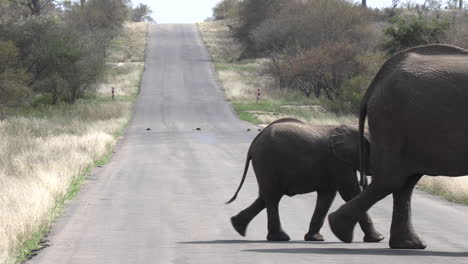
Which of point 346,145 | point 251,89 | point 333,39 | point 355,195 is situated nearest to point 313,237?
point 355,195

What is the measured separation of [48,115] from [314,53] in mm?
17421

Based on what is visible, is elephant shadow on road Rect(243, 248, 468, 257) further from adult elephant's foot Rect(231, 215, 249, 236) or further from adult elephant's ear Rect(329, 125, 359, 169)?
adult elephant's foot Rect(231, 215, 249, 236)

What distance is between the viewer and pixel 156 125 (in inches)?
1726

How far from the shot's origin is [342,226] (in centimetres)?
1047

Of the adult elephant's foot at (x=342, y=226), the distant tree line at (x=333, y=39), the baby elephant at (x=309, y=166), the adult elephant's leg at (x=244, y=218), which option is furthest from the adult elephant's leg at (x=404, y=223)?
the distant tree line at (x=333, y=39)

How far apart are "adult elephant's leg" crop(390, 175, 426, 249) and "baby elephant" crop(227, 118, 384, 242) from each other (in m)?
0.95

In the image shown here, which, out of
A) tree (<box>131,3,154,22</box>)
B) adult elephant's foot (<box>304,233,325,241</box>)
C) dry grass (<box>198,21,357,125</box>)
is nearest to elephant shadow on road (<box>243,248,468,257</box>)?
adult elephant's foot (<box>304,233,325,241</box>)

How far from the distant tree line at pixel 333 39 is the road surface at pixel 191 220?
13.9m

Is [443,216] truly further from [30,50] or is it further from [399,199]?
[30,50]

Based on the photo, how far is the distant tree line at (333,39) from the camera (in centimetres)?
4350

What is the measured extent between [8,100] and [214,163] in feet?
53.5

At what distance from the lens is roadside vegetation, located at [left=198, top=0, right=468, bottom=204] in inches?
1731

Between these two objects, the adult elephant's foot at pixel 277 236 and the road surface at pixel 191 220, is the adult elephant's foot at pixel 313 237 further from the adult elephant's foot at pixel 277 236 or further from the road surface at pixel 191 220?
the adult elephant's foot at pixel 277 236

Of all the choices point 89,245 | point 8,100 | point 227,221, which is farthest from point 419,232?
point 8,100
